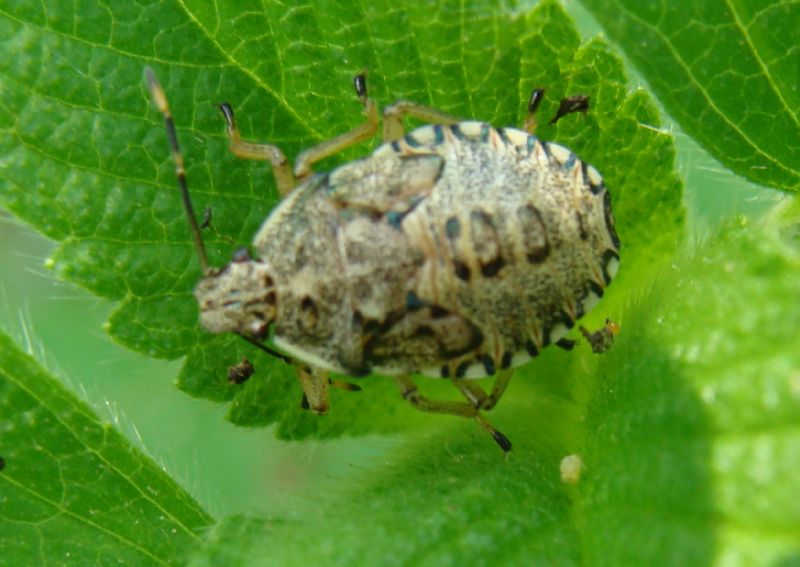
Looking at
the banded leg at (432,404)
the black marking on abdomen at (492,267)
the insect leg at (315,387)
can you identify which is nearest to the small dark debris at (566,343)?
the banded leg at (432,404)

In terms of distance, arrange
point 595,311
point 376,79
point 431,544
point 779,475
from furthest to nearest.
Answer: point 595,311 < point 376,79 < point 431,544 < point 779,475

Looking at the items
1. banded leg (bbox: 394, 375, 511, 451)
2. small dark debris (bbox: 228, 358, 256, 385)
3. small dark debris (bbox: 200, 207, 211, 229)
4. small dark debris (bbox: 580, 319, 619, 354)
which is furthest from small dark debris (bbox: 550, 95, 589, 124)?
small dark debris (bbox: 228, 358, 256, 385)

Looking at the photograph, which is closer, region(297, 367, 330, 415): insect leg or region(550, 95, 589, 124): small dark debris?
region(550, 95, 589, 124): small dark debris

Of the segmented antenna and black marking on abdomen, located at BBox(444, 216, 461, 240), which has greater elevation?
the segmented antenna

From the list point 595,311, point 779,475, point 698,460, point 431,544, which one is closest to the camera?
point 779,475

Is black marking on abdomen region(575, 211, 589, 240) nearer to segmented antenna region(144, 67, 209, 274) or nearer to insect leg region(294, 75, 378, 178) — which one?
insect leg region(294, 75, 378, 178)

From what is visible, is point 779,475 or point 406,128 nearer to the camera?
point 779,475

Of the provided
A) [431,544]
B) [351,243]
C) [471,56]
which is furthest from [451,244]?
[431,544]

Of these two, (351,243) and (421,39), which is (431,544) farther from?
(421,39)
